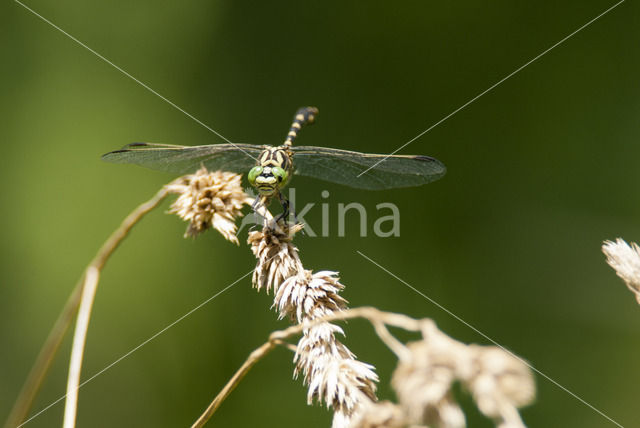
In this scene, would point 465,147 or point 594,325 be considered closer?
point 594,325

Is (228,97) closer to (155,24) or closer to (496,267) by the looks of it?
(155,24)

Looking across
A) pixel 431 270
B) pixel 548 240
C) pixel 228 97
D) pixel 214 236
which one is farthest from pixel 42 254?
pixel 548 240

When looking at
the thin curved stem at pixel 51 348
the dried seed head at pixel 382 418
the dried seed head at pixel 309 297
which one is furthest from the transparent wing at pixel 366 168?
the dried seed head at pixel 382 418

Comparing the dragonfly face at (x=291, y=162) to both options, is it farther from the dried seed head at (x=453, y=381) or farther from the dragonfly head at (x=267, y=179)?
the dried seed head at (x=453, y=381)

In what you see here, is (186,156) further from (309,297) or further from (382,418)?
(382,418)

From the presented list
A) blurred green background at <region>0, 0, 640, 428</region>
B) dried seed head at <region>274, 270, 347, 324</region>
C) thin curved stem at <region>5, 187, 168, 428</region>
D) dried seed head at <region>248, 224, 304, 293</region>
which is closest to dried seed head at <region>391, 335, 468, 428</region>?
dried seed head at <region>274, 270, 347, 324</region>

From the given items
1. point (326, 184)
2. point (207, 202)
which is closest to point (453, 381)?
point (207, 202)
